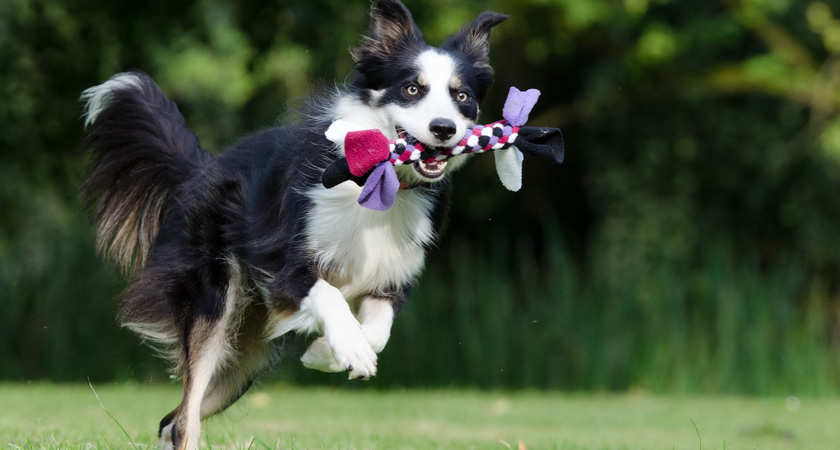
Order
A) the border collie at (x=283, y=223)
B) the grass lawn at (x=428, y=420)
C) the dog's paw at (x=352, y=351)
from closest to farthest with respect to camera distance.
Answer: the dog's paw at (x=352, y=351) → the border collie at (x=283, y=223) → the grass lawn at (x=428, y=420)

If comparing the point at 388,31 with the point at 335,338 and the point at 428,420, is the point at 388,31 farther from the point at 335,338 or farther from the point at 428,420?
the point at 428,420

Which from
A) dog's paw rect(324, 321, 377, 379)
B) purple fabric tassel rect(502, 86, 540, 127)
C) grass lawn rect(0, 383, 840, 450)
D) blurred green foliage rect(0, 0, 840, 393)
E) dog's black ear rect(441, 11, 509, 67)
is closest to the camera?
dog's paw rect(324, 321, 377, 379)

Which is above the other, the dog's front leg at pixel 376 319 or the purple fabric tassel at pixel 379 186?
the purple fabric tassel at pixel 379 186

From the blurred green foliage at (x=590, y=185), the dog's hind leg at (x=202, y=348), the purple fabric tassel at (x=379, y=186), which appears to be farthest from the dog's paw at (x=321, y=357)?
the blurred green foliage at (x=590, y=185)

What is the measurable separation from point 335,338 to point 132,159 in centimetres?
224

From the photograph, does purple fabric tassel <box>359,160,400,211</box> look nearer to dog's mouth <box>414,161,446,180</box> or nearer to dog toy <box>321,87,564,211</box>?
dog toy <box>321,87,564,211</box>

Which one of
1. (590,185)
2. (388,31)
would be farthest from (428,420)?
(590,185)

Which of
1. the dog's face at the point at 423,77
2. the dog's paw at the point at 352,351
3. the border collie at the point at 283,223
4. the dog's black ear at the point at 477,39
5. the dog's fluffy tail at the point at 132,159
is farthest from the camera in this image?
the dog's fluffy tail at the point at 132,159

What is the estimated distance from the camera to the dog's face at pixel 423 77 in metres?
4.53

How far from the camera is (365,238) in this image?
4914 millimetres

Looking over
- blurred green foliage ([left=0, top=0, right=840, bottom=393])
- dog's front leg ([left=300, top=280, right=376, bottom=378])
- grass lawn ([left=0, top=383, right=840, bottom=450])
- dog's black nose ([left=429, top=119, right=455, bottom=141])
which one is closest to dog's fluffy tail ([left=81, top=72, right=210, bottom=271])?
grass lawn ([left=0, top=383, right=840, bottom=450])

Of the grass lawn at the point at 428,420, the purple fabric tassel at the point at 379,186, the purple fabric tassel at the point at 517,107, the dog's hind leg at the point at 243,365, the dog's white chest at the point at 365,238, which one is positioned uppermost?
the purple fabric tassel at the point at 517,107

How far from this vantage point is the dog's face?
14.9ft

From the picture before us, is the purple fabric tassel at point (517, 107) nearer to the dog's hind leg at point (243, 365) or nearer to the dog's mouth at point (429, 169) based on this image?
the dog's mouth at point (429, 169)
